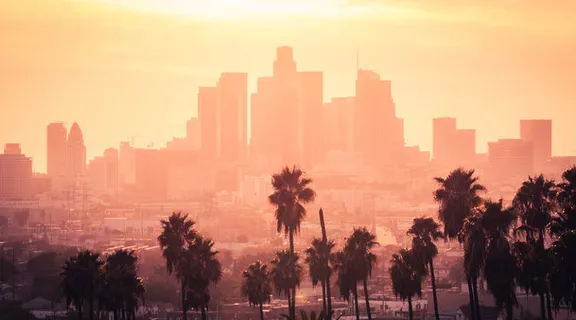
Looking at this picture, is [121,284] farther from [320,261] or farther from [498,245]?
[498,245]

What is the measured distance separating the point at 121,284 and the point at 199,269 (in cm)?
564

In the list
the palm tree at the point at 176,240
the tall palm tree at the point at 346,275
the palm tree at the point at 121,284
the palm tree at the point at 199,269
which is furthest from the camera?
the palm tree at the point at 121,284

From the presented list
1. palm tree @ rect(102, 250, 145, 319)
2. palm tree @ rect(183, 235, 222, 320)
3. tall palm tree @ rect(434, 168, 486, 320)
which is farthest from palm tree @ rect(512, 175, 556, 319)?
palm tree @ rect(102, 250, 145, 319)

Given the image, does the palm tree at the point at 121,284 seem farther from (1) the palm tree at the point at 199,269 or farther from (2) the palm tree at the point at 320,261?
(2) the palm tree at the point at 320,261

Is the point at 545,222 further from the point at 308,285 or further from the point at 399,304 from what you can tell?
the point at 308,285

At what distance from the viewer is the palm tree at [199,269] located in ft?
214

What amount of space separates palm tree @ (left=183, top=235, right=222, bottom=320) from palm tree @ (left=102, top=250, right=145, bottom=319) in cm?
472

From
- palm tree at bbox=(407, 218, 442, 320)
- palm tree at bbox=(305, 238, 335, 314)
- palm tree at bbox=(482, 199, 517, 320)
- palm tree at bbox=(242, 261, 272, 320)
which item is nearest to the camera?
palm tree at bbox=(482, 199, 517, 320)

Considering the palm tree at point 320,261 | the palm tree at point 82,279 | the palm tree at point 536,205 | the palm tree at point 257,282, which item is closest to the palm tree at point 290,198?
the palm tree at point 320,261

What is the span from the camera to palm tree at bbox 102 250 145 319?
69.2m

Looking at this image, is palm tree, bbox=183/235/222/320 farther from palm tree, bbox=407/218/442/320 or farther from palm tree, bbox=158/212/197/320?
palm tree, bbox=407/218/442/320

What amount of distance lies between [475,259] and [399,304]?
76600 millimetres

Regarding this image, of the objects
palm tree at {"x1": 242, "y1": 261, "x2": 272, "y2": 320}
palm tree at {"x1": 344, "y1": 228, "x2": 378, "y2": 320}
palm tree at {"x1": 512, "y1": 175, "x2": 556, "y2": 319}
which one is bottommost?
palm tree at {"x1": 242, "y1": 261, "x2": 272, "y2": 320}

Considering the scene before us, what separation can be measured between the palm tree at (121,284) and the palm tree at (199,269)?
4.72 metres
